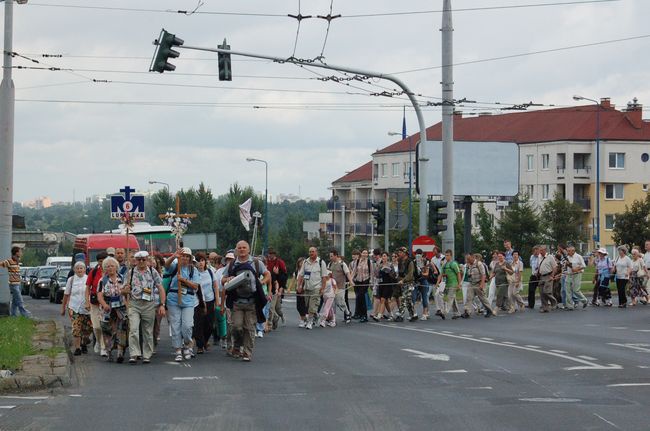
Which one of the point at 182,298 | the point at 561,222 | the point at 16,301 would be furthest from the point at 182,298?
the point at 561,222

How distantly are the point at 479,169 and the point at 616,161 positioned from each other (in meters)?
52.0

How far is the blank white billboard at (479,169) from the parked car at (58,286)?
51.2ft

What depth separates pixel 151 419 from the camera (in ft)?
39.8

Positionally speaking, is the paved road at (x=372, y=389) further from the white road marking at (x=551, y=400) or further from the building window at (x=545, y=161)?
the building window at (x=545, y=161)

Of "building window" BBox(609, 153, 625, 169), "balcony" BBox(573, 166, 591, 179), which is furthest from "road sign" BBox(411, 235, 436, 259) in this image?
"building window" BBox(609, 153, 625, 169)

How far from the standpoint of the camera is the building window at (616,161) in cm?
10144

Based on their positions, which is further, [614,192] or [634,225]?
[614,192]

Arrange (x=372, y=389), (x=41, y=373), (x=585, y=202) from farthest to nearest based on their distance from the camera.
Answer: (x=585, y=202)
(x=41, y=373)
(x=372, y=389)

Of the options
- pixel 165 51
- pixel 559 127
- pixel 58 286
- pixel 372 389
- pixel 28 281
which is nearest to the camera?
pixel 372 389

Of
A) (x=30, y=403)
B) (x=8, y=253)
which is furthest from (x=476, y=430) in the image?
(x=8, y=253)

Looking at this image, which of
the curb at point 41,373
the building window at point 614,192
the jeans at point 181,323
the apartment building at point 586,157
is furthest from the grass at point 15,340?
the building window at point 614,192

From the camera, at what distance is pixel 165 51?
982 inches

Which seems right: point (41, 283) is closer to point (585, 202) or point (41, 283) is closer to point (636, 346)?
point (636, 346)

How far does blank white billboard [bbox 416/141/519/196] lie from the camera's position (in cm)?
5212
